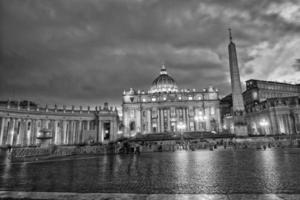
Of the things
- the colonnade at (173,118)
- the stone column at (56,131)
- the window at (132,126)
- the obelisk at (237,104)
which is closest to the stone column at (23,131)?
the stone column at (56,131)

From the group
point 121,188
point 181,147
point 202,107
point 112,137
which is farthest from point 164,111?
point 121,188

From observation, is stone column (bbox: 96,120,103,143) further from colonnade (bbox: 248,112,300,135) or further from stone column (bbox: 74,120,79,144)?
colonnade (bbox: 248,112,300,135)

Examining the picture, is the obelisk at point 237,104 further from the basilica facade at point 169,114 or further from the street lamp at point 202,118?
the basilica facade at point 169,114

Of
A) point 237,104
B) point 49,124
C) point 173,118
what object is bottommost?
point 49,124

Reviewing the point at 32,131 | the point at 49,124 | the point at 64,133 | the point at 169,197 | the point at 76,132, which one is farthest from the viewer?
the point at 76,132

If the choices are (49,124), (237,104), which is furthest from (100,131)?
(237,104)

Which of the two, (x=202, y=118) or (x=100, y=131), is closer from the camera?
(x=100, y=131)

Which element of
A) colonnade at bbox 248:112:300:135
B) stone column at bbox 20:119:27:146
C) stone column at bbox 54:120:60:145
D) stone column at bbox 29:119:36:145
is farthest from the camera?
stone column at bbox 54:120:60:145

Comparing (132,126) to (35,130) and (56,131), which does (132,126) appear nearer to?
(56,131)

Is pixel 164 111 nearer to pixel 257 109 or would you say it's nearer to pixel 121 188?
pixel 257 109

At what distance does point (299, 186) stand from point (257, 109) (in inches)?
2676

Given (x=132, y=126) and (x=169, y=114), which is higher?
(x=169, y=114)

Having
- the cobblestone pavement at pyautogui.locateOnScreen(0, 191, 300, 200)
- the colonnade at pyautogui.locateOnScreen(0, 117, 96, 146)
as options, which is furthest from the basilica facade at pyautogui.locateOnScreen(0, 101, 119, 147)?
the cobblestone pavement at pyautogui.locateOnScreen(0, 191, 300, 200)

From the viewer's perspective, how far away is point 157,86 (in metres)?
98.7
